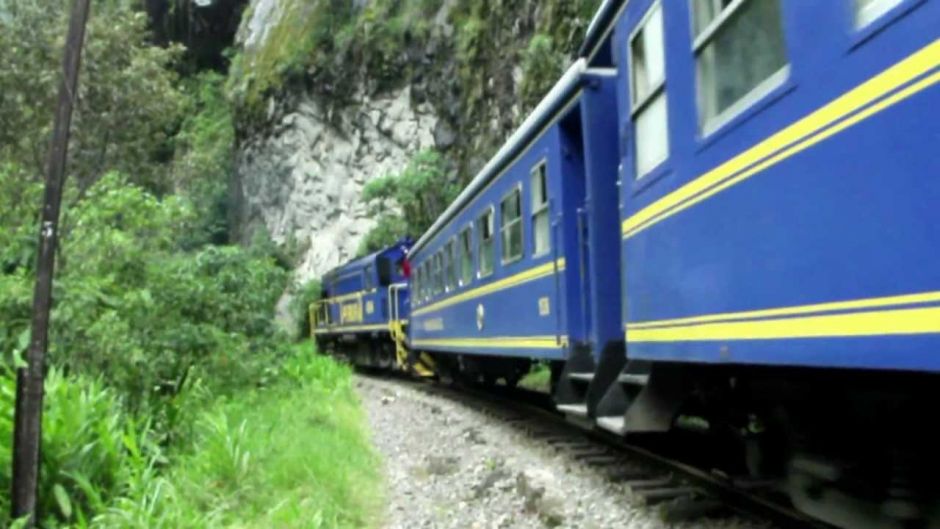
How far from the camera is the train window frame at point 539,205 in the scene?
830 centimetres

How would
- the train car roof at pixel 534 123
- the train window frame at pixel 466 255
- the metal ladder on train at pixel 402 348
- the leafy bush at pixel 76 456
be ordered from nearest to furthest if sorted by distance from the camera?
the leafy bush at pixel 76 456, the train car roof at pixel 534 123, the train window frame at pixel 466 255, the metal ladder on train at pixel 402 348

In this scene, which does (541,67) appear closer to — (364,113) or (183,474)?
(364,113)

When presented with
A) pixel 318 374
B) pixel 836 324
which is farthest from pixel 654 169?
pixel 318 374

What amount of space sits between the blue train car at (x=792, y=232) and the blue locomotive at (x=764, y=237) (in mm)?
10

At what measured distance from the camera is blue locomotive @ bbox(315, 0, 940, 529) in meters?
3.03

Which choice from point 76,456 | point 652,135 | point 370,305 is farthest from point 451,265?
point 370,305

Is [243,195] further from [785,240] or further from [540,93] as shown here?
[785,240]

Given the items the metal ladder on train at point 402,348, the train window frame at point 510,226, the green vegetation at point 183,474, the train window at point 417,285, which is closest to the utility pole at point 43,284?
the green vegetation at point 183,474

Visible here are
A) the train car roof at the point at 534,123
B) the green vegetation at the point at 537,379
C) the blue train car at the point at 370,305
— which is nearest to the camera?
the train car roof at the point at 534,123

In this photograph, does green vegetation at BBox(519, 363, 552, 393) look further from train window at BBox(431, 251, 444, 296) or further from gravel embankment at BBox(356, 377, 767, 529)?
gravel embankment at BBox(356, 377, 767, 529)

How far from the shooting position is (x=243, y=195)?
42.2 metres

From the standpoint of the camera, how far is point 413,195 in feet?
97.9

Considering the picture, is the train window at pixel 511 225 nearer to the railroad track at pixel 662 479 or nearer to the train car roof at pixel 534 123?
the train car roof at pixel 534 123

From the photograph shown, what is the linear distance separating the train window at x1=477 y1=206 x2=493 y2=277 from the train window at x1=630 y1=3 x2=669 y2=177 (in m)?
5.08
